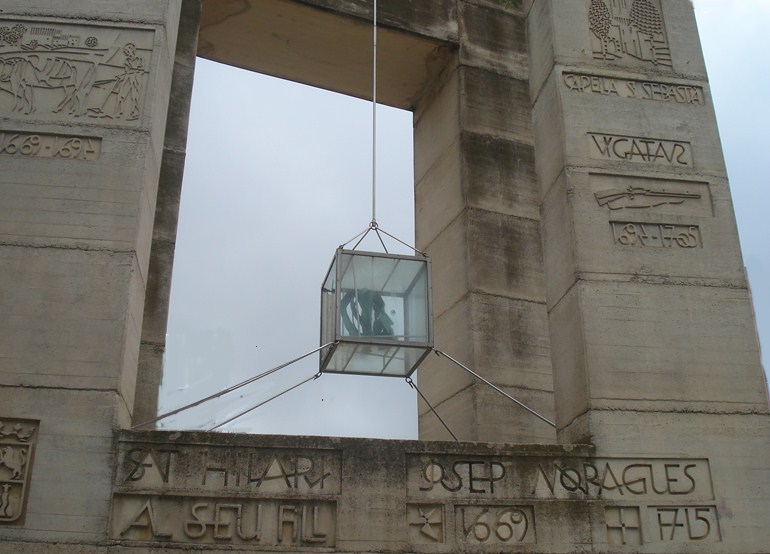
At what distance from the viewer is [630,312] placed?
9352 mm

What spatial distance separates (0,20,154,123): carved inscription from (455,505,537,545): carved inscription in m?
4.87

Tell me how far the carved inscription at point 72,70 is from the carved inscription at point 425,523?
454cm

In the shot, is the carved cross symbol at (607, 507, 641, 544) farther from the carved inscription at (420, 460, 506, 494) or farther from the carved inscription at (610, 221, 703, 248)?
the carved inscription at (610, 221, 703, 248)

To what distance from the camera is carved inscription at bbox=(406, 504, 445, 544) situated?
26.6 ft

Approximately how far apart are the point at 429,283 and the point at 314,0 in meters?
5.57

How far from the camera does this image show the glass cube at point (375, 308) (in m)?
9.59

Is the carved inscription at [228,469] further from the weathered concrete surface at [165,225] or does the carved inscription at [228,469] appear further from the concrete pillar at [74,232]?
the weathered concrete surface at [165,225]

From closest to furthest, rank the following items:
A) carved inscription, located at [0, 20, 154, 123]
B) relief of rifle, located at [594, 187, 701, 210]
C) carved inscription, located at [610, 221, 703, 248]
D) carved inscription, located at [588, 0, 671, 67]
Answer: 1. carved inscription, located at [0, 20, 154, 123]
2. carved inscription, located at [610, 221, 703, 248]
3. relief of rifle, located at [594, 187, 701, 210]
4. carved inscription, located at [588, 0, 671, 67]

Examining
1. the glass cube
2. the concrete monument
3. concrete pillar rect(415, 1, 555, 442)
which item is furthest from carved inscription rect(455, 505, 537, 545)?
concrete pillar rect(415, 1, 555, 442)

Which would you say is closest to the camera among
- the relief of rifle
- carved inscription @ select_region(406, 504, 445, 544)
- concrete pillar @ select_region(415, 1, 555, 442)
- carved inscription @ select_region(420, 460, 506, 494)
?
carved inscription @ select_region(406, 504, 445, 544)

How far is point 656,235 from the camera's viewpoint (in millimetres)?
9805

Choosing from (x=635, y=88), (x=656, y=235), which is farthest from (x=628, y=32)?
(x=656, y=235)

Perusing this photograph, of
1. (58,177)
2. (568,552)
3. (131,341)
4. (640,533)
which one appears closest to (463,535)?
(568,552)

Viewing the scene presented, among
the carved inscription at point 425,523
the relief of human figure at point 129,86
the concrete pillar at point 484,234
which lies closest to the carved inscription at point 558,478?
the carved inscription at point 425,523
